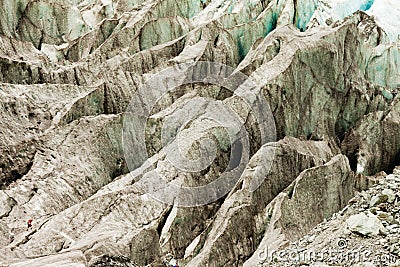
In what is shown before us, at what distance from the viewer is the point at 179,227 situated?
50.7ft

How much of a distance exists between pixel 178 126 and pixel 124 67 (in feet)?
22.3

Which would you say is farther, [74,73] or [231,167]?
[74,73]

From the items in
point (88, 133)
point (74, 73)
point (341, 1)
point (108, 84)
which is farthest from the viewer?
point (341, 1)

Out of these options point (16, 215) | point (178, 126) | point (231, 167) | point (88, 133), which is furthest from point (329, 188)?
point (16, 215)

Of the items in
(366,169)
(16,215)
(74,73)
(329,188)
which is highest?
(74,73)

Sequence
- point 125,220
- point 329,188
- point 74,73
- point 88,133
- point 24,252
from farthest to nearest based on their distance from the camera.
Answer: point 74,73
point 88,133
point 329,188
point 125,220
point 24,252

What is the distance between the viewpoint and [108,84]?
2117cm

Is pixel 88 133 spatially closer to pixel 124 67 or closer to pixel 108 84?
pixel 108 84

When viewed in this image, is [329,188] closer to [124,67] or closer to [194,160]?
[194,160]

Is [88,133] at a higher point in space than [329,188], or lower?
higher

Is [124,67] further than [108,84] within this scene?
Yes

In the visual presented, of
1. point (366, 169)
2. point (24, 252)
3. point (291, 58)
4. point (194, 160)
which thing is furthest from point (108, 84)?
point (366, 169)

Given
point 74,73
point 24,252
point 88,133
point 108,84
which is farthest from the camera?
point 74,73

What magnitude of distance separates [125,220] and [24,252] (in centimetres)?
300
